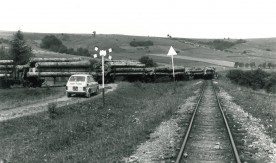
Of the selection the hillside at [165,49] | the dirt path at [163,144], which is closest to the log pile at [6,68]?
the dirt path at [163,144]

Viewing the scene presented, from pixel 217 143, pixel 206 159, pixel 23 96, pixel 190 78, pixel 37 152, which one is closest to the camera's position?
pixel 206 159

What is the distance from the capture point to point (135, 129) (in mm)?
13656

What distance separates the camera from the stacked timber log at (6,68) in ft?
111

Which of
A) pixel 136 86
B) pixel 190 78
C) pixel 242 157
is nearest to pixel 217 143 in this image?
pixel 242 157

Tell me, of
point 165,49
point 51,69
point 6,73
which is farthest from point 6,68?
point 165,49

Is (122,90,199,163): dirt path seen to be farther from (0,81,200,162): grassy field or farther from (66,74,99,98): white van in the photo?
(66,74,99,98): white van

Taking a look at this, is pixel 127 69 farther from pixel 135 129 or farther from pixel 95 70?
pixel 135 129

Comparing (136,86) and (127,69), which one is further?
(127,69)

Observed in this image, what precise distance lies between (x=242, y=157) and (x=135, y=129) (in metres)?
5.25

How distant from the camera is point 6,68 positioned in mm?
34625

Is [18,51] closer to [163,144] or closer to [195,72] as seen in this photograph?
[195,72]

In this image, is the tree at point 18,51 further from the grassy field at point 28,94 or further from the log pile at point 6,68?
the grassy field at point 28,94

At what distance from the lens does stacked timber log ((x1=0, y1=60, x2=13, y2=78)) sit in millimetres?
33781

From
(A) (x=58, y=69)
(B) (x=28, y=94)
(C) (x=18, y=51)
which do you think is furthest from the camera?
(C) (x=18, y=51)
